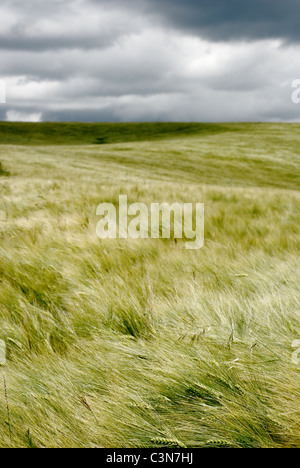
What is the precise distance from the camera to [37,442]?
1082 millimetres

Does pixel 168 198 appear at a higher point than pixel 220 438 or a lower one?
higher

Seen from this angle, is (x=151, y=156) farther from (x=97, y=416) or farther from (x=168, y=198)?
(x=97, y=416)

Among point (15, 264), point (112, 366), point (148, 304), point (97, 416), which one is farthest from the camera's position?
point (15, 264)

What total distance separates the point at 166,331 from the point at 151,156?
85.7 ft

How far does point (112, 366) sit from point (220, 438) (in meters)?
0.48

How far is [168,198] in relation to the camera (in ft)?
17.5

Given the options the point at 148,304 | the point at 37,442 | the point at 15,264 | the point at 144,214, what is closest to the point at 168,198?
the point at 144,214

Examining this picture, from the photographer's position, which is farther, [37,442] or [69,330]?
[69,330]
